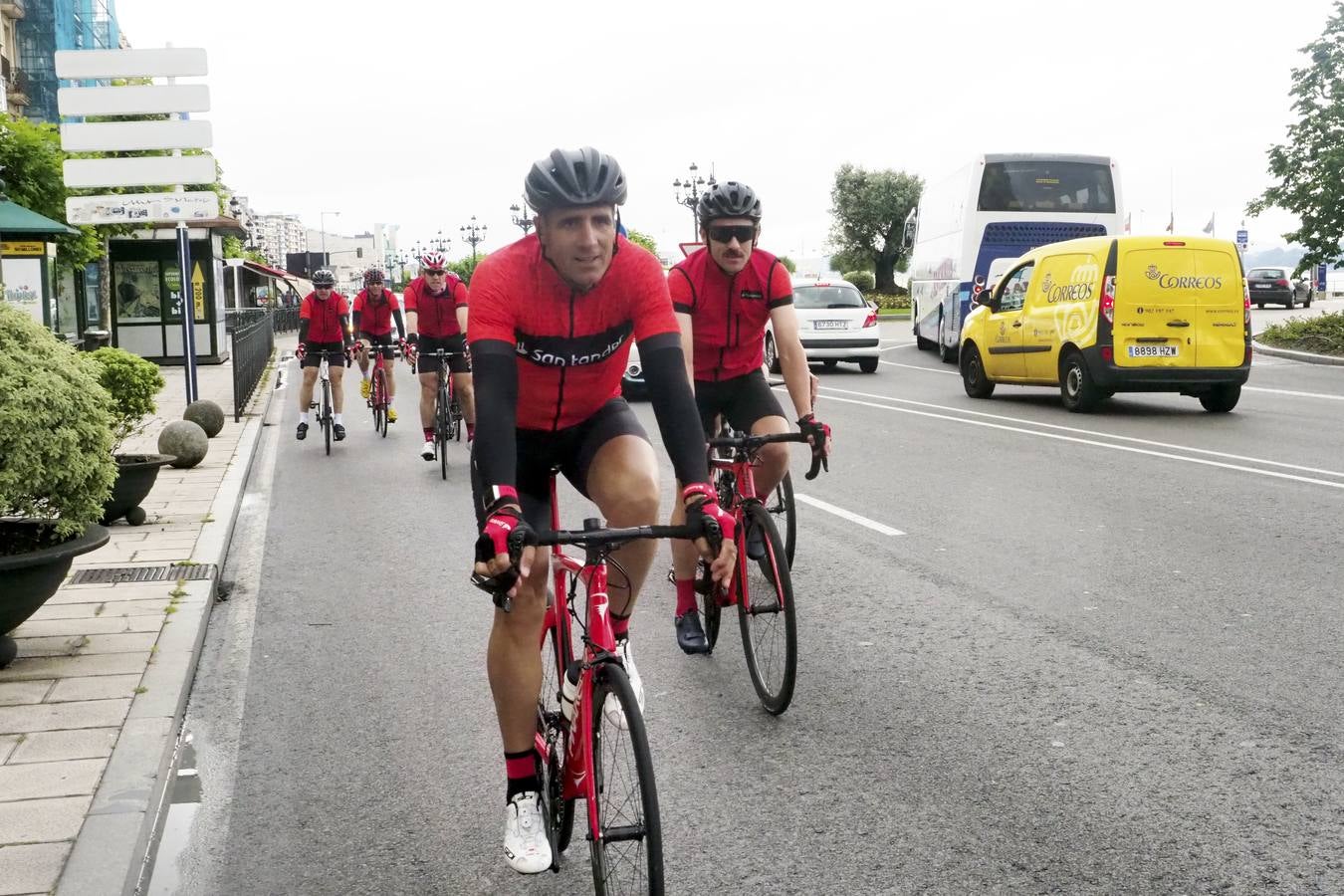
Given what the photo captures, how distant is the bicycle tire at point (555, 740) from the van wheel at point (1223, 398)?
13380 mm

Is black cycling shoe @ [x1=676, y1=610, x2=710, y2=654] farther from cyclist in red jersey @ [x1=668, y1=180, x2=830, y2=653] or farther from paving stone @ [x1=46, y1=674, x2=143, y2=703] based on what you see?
paving stone @ [x1=46, y1=674, x2=143, y2=703]

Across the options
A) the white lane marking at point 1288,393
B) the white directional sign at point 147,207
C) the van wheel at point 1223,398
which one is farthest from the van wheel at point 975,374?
the white directional sign at point 147,207

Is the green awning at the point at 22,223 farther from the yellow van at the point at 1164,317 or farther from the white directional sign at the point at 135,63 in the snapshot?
the yellow van at the point at 1164,317

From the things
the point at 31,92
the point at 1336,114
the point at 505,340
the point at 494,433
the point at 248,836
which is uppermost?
the point at 31,92

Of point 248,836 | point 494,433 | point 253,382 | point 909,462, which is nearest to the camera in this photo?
point 494,433

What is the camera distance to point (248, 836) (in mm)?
3926

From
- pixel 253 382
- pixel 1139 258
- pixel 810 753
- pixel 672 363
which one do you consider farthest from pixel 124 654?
pixel 253 382

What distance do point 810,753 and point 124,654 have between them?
9.40 ft

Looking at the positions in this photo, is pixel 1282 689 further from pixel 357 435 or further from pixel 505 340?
pixel 357 435

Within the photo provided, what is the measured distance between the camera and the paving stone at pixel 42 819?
366 cm

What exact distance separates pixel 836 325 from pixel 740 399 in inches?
714

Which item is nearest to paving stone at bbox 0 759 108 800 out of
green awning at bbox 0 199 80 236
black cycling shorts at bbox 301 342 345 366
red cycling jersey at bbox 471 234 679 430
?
red cycling jersey at bbox 471 234 679 430

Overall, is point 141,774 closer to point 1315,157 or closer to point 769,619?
point 769,619

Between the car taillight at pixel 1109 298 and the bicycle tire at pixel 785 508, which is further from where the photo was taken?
the car taillight at pixel 1109 298
